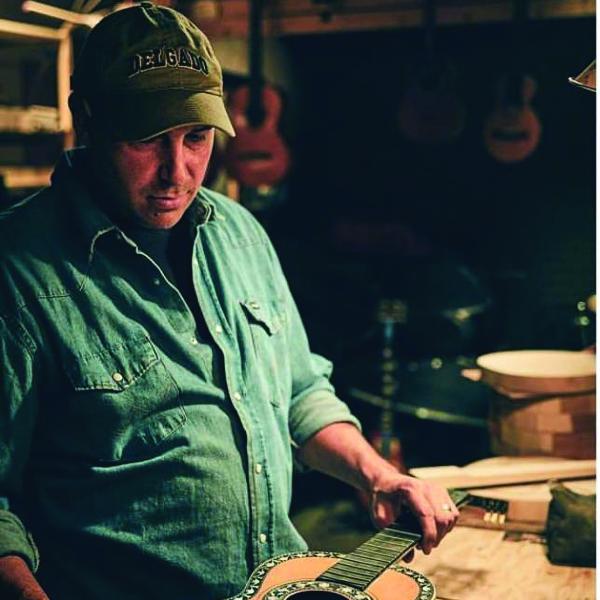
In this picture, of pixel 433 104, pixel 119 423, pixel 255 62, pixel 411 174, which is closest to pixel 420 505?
pixel 119 423

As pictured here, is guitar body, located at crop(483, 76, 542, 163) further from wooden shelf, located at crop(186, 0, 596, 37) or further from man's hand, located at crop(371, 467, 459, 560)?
man's hand, located at crop(371, 467, 459, 560)

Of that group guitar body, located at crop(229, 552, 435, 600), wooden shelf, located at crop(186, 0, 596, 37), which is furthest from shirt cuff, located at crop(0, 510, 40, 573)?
wooden shelf, located at crop(186, 0, 596, 37)

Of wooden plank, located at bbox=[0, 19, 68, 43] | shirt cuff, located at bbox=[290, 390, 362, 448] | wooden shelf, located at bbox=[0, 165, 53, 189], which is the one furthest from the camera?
wooden shelf, located at bbox=[0, 165, 53, 189]

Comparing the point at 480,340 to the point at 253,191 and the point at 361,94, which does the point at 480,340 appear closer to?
the point at 253,191

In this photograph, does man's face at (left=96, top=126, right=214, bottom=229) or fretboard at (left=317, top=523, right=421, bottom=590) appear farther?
man's face at (left=96, top=126, right=214, bottom=229)

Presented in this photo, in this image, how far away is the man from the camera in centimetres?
174

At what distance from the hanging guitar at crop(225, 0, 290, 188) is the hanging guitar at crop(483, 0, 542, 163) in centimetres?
155

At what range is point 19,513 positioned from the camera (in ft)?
5.81

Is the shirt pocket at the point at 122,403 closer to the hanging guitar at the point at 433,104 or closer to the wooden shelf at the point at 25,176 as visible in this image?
the wooden shelf at the point at 25,176

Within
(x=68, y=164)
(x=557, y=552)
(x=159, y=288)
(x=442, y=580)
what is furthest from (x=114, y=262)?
(x=557, y=552)

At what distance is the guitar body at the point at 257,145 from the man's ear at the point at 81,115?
4575 millimetres

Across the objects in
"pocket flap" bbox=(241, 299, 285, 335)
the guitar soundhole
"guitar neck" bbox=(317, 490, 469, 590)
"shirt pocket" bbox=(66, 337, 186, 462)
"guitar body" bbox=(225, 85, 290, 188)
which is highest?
"guitar body" bbox=(225, 85, 290, 188)

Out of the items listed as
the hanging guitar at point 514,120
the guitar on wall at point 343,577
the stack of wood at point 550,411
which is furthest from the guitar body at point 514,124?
the guitar on wall at point 343,577

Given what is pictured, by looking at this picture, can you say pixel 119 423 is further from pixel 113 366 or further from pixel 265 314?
pixel 265 314
